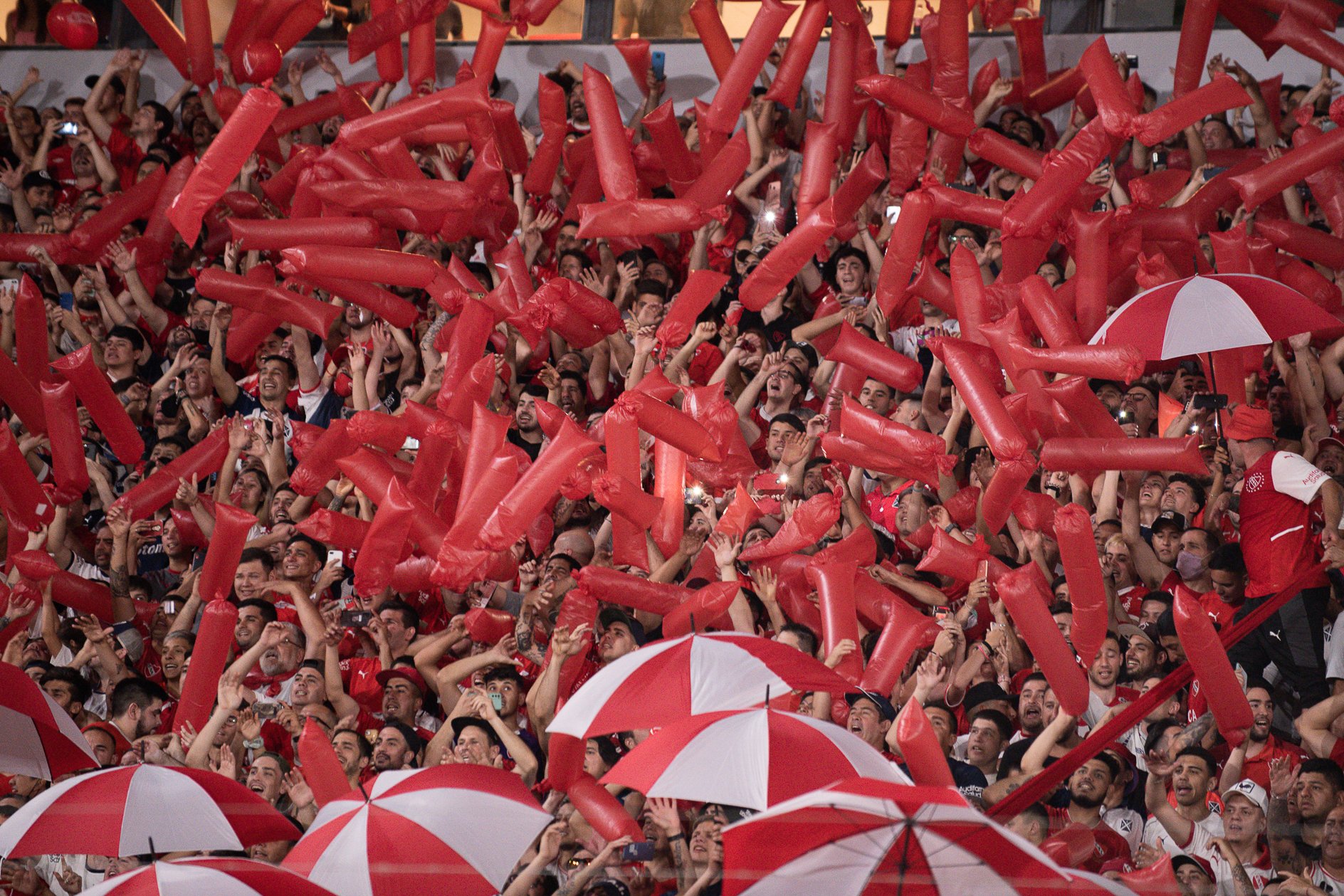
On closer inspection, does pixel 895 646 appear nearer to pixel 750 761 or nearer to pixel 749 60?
pixel 750 761

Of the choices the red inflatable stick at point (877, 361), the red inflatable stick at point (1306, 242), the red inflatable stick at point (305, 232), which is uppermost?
the red inflatable stick at point (1306, 242)

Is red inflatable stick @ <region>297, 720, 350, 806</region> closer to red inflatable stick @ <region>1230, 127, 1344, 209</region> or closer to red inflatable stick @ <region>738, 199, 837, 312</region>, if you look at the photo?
red inflatable stick @ <region>738, 199, 837, 312</region>

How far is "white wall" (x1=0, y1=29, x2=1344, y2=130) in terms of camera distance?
8586 millimetres

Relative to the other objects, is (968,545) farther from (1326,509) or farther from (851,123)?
(851,123)

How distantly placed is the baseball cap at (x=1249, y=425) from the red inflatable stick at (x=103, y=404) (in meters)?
4.46

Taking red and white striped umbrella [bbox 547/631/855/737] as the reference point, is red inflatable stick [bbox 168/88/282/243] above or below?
above

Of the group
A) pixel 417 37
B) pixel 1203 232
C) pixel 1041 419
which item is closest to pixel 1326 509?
pixel 1041 419

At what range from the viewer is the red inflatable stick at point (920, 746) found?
412 cm

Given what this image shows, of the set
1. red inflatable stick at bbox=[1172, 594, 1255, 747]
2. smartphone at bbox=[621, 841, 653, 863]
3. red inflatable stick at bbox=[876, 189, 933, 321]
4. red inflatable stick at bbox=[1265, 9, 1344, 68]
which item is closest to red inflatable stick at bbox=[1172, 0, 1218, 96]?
red inflatable stick at bbox=[1265, 9, 1344, 68]

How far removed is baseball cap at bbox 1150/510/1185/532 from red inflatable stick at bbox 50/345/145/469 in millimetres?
4205

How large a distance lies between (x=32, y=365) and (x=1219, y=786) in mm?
5151

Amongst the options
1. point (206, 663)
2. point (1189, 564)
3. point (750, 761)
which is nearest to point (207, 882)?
point (750, 761)

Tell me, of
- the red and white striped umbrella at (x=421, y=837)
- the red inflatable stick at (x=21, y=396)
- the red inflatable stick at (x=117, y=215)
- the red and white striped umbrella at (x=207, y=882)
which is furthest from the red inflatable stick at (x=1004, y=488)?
the red inflatable stick at (x=117, y=215)

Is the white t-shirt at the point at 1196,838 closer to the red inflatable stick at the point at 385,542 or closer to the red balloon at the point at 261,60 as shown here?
the red inflatable stick at the point at 385,542
